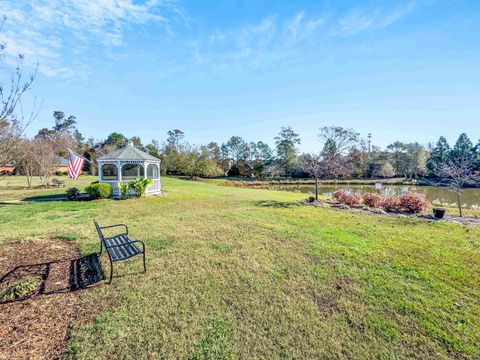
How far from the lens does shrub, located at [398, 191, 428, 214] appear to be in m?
9.92

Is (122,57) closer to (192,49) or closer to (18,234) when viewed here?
(192,49)

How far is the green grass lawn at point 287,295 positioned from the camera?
2734mm

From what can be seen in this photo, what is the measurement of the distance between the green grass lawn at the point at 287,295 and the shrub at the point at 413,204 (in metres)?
2.82

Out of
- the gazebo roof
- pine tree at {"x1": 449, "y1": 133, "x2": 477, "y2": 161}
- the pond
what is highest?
pine tree at {"x1": 449, "y1": 133, "x2": 477, "y2": 161}

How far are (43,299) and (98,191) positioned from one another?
439 inches

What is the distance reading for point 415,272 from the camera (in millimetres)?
4383

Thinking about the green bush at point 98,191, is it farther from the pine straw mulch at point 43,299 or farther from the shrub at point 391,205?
the shrub at point 391,205

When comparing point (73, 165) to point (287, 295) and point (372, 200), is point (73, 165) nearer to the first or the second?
point (287, 295)

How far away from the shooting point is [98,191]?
13.3 metres

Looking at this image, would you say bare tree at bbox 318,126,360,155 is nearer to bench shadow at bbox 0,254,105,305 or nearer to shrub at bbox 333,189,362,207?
shrub at bbox 333,189,362,207

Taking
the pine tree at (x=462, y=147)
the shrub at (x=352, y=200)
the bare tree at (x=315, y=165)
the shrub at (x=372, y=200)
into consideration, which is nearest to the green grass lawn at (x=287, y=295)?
the shrub at (x=372, y=200)

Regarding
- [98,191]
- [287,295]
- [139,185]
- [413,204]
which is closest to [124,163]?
[139,185]

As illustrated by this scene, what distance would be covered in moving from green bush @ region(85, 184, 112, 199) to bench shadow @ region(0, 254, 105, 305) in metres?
9.57

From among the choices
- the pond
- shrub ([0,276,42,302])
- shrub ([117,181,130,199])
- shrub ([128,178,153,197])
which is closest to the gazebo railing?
shrub ([128,178,153,197])
